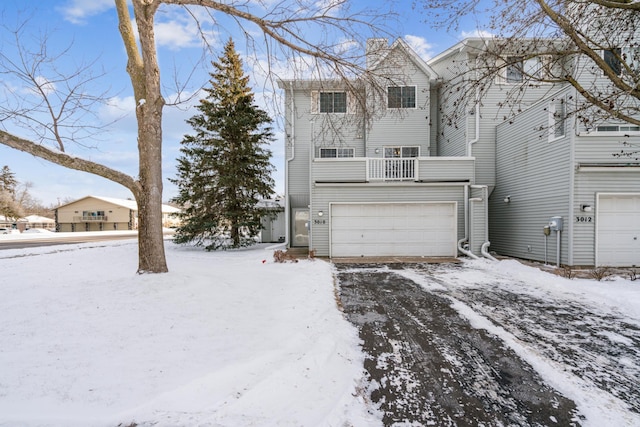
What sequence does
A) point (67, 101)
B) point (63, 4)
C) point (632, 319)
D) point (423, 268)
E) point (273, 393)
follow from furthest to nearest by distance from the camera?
point (423, 268) < point (67, 101) < point (63, 4) < point (632, 319) < point (273, 393)

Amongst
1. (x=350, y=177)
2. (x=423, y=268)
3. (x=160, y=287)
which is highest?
(x=350, y=177)

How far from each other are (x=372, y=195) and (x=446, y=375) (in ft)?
27.4

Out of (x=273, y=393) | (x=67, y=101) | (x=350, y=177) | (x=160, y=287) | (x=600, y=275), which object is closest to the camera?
(x=273, y=393)

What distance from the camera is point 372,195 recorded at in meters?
10.9

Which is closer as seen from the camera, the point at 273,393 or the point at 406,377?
the point at 273,393

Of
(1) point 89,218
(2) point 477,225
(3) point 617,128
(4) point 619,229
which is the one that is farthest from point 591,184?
(1) point 89,218

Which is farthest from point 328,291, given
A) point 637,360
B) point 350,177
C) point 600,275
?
point 600,275

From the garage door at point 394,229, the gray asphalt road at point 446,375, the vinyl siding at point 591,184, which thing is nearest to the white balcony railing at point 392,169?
the garage door at point 394,229

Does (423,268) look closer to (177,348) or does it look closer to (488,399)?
(488,399)

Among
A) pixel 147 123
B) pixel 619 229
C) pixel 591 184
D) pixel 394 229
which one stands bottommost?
pixel 394 229

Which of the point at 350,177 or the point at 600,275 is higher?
the point at 350,177

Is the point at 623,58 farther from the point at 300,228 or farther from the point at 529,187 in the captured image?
the point at 300,228

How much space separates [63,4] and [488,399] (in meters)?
8.48

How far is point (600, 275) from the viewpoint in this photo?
22.8ft
